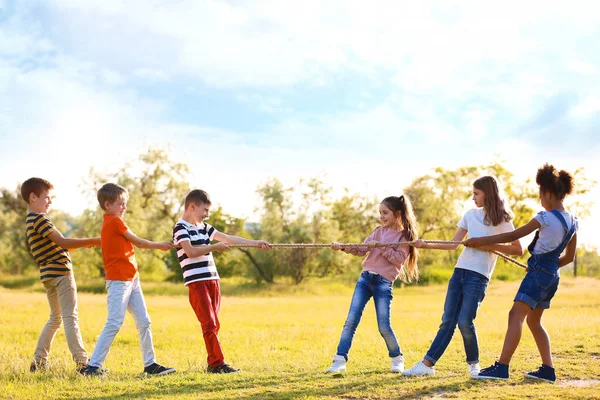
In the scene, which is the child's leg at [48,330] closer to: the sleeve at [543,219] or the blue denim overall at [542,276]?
the blue denim overall at [542,276]

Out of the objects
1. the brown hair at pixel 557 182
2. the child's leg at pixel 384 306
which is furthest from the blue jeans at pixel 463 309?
the brown hair at pixel 557 182

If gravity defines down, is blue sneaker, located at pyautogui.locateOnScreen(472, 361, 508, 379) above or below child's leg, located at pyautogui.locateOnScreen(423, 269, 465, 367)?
below

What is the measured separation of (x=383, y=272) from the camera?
775 centimetres

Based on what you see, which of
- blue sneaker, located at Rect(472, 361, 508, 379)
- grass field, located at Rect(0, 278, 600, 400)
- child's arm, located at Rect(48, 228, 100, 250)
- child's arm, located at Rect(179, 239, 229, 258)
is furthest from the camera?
child's arm, located at Rect(48, 228, 100, 250)

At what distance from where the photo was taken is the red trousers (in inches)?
303

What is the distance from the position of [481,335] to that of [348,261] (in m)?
27.0

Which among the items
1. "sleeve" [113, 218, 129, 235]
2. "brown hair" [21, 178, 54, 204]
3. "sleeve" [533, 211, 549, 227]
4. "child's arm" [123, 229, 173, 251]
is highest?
"brown hair" [21, 178, 54, 204]

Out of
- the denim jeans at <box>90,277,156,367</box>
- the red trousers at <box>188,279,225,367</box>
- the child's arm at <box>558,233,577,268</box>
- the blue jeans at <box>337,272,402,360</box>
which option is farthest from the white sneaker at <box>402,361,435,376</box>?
the denim jeans at <box>90,277,156,367</box>

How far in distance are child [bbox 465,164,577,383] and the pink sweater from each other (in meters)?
0.96

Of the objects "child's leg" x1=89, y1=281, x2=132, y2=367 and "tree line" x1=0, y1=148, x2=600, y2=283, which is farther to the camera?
"tree line" x1=0, y1=148, x2=600, y2=283

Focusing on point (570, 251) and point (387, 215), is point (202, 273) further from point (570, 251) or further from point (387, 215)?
point (570, 251)

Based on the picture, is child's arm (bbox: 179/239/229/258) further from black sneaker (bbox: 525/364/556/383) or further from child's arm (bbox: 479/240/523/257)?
black sneaker (bbox: 525/364/556/383)

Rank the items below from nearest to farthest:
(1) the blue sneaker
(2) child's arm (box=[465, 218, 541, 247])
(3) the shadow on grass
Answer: (3) the shadow on grass
(2) child's arm (box=[465, 218, 541, 247])
(1) the blue sneaker

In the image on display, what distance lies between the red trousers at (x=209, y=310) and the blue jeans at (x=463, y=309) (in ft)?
8.62
